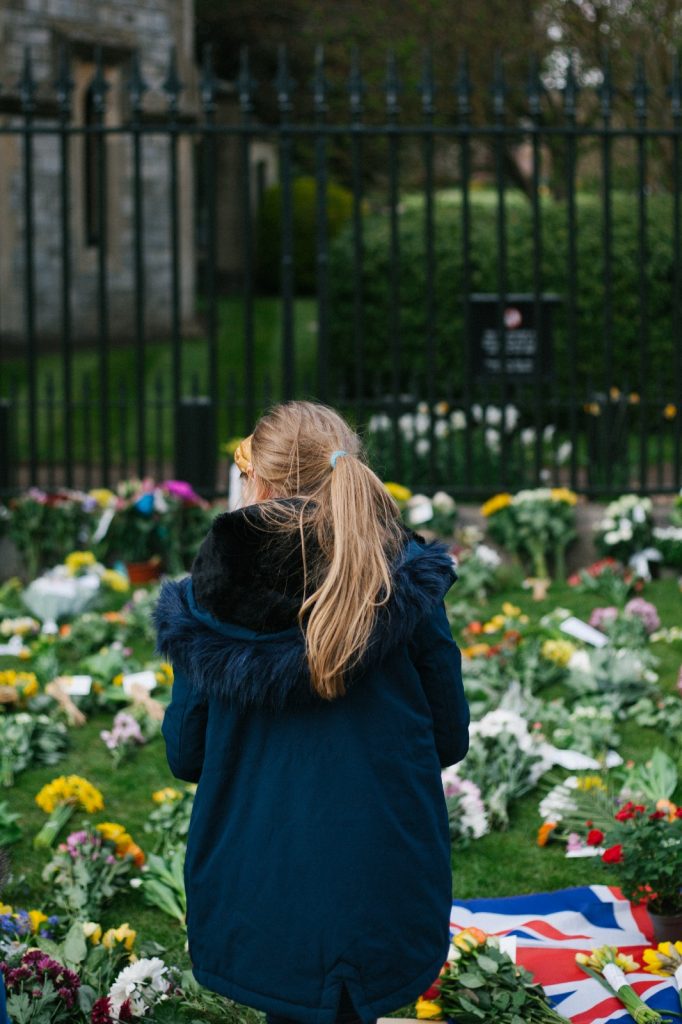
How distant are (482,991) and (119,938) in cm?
86

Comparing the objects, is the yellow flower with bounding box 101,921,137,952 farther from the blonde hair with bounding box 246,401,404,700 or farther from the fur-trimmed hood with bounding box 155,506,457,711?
the blonde hair with bounding box 246,401,404,700

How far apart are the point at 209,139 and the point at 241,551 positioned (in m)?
5.31

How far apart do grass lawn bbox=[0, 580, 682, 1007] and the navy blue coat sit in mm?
1052

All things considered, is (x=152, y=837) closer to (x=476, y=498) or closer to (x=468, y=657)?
(x=468, y=657)

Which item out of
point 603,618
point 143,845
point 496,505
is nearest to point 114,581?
point 496,505

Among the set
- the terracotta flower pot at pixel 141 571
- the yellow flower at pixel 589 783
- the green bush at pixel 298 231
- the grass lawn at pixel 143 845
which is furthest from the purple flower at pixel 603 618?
the green bush at pixel 298 231

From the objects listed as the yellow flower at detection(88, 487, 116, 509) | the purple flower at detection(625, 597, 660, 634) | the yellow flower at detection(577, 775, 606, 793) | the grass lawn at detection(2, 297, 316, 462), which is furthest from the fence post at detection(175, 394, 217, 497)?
the grass lawn at detection(2, 297, 316, 462)

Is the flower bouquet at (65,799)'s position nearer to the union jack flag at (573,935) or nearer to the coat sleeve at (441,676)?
the union jack flag at (573,935)

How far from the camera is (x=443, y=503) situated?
279 inches

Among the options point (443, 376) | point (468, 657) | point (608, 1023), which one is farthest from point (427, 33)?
point (608, 1023)

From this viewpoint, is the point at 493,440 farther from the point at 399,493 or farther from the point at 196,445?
the point at 196,445

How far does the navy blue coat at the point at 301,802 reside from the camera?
7.16 feet

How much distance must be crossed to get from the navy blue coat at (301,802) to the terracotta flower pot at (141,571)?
484 cm

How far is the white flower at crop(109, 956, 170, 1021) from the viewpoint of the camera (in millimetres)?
2783
